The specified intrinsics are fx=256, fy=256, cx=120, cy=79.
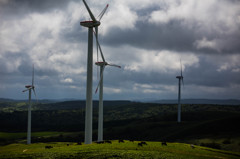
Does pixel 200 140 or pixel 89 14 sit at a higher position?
pixel 89 14

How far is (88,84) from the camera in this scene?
63.0 metres

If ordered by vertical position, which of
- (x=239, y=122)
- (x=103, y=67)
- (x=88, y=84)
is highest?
(x=103, y=67)

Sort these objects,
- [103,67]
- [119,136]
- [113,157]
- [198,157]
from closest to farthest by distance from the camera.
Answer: [113,157]
[198,157]
[103,67]
[119,136]

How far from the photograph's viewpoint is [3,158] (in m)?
49.4

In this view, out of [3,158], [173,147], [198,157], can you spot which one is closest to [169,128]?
[173,147]

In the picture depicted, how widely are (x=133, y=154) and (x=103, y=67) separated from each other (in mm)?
41609

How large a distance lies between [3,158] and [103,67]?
44.5 m

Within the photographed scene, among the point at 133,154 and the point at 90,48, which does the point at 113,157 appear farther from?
the point at 90,48

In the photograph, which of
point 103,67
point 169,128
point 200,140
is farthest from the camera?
point 169,128

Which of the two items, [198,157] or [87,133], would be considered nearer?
[198,157]

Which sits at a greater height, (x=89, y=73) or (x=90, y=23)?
(x=90, y=23)

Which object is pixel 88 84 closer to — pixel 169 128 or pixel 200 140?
pixel 200 140

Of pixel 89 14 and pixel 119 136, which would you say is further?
pixel 119 136

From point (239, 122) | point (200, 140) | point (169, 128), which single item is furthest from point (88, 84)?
point (169, 128)
